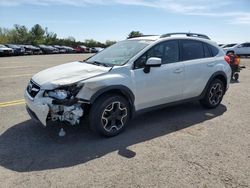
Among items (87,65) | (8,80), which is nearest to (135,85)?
(87,65)

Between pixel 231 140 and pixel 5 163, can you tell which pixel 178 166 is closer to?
pixel 231 140

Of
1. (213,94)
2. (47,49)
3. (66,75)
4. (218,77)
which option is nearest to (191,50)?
(218,77)

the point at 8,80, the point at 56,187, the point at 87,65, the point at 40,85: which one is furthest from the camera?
the point at 8,80

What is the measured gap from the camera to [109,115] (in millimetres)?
4559

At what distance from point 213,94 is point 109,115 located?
296 centimetres

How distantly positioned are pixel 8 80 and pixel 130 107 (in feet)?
22.9

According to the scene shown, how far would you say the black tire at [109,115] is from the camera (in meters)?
4.36

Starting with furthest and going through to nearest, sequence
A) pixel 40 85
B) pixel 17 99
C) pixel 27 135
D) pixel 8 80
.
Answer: pixel 8 80, pixel 17 99, pixel 27 135, pixel 40 85

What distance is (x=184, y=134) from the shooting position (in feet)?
15.9

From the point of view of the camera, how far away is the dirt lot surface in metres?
3.36

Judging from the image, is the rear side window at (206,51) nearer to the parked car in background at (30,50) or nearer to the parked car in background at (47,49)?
the parked car in background at (30,50)

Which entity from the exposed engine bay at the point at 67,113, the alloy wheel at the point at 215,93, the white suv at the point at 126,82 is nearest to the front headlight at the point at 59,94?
the white suv at the point at 126,82

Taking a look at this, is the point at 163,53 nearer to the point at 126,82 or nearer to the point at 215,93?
the point at 126,82

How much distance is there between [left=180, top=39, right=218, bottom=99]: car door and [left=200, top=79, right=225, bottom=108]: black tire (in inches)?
10.9
